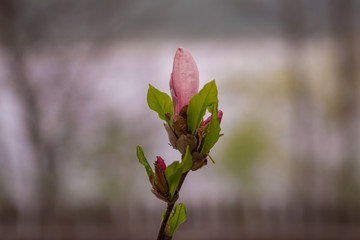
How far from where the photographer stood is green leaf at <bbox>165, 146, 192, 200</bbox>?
0.79 feet

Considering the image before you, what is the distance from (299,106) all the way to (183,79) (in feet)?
7.00

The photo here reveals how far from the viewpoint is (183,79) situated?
249 mm

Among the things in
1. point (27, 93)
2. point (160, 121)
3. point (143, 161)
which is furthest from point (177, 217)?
point (27, 93)

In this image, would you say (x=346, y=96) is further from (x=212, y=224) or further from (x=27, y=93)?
(x=27, y=93)

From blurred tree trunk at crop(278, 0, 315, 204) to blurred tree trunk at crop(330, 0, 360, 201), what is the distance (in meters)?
0.18

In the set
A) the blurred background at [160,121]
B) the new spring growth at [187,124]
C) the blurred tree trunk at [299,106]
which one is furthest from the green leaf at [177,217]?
the blurred tree trunk at [299,106]

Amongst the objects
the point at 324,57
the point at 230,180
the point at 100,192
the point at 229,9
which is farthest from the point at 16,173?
the point at 324,57

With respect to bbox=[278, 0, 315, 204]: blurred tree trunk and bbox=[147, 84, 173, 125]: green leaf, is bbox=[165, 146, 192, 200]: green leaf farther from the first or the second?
bbox=[278, 0, 315, 204]: blurred tree trunk

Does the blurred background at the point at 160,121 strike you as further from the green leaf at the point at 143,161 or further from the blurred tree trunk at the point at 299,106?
the green leaf at the point at 143,161

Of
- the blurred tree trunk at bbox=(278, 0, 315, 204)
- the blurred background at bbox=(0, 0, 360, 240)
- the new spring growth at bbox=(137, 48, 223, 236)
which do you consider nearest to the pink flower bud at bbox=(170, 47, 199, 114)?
the new spring growth at bbox=(137, 48, 223, 236)

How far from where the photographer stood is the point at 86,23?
2205mm

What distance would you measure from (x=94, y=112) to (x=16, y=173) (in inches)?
22.1

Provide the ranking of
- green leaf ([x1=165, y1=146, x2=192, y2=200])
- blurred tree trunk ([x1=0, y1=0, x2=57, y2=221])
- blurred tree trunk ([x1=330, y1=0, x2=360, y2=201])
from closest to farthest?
green leaf ([x1=165, y1=146, x2=192, y2=200]) < blurred tree trunk ([x1=0, y1=0, x2=57, y2=221]) < blurred tree trunk ([x1=330, y1=0, x2=360, y2=201])

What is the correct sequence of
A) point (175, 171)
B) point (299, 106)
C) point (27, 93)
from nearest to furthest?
point (175, 171)
point (27, 93)
point (299, 106)
